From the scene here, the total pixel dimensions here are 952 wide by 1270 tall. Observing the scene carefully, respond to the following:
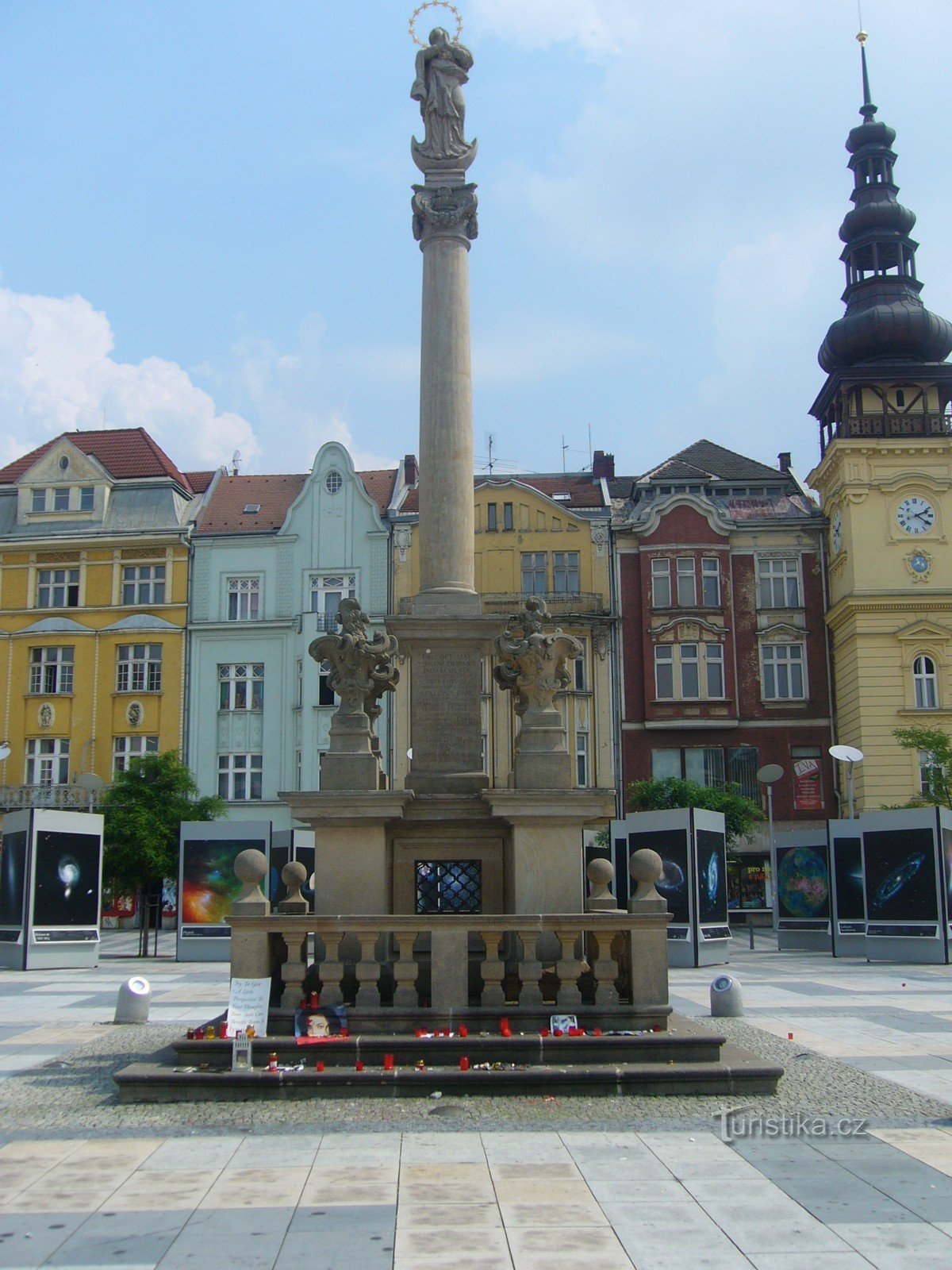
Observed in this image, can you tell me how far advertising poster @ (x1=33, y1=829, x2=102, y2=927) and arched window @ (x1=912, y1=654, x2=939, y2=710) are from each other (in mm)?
31045

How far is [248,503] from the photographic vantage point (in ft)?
181

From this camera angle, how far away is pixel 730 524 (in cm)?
5106

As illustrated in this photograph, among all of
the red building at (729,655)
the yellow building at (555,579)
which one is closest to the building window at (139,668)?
the yellow building at (555,579)

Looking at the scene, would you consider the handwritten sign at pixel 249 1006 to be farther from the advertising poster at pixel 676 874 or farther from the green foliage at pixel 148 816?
the green foliage at pixel 148 816

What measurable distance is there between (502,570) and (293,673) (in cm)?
921

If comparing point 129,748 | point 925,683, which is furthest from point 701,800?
point 129,748

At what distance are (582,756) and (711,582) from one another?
8550mm

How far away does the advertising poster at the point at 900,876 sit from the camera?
2642cm

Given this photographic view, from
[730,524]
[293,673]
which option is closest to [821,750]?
[730,524]

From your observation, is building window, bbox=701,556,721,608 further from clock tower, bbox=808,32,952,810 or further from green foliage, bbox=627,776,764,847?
green foliage, bbox=627,776,764,847

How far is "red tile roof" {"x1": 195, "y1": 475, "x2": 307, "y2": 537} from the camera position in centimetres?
5350

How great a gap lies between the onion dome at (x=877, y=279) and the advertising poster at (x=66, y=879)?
116 ft

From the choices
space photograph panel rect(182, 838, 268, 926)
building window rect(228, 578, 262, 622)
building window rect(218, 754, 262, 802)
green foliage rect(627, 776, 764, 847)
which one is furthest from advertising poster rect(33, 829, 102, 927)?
building window rect(228, 578, 262, 622)

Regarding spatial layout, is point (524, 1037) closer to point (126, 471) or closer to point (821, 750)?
point (821, 750)
